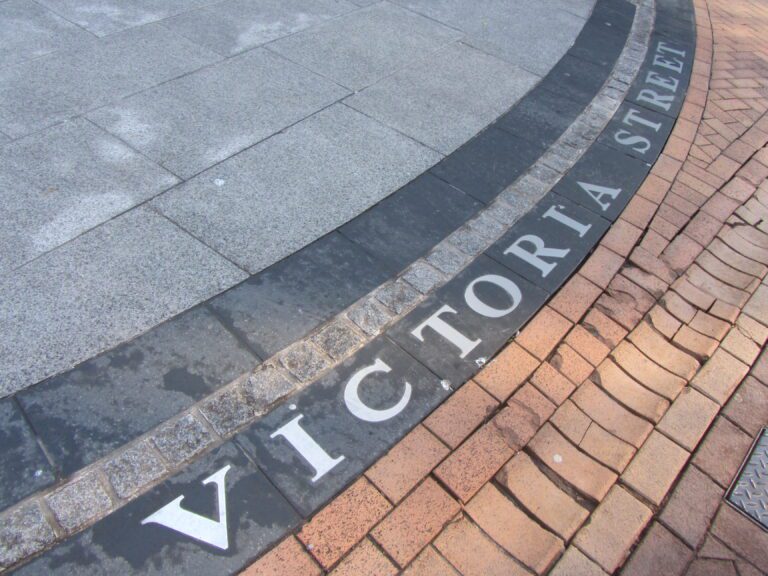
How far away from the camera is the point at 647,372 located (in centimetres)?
298

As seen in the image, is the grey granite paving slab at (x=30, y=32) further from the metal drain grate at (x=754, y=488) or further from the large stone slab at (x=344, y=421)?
the metal drain grate at (x=754, y=488)

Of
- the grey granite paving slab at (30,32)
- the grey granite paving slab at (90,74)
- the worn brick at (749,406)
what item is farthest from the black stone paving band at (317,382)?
the grey granite paving slab at (30,32)

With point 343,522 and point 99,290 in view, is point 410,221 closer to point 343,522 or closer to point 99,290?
point 99,290

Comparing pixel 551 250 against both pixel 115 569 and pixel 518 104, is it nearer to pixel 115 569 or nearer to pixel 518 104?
pixel 518 104

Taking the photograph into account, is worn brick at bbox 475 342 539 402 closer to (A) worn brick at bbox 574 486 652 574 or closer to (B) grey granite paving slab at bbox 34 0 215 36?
(A) worn brick at bbox 574 486 652 574

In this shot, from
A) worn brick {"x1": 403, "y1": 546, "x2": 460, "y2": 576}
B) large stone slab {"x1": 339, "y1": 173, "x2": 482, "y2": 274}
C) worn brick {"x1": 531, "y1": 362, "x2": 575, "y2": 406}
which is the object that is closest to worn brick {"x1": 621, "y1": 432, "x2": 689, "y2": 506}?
worn brick {"x1": 531, "y1": 362, "x2": 575, "y2": 406}

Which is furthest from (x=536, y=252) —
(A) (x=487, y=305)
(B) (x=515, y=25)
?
(B) (x=515, y=25)

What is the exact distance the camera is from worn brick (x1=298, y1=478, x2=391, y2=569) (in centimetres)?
218

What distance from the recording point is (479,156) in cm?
402

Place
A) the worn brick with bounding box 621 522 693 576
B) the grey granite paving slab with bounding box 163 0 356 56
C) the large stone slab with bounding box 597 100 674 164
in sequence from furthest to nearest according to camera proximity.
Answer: the grey granite paving slab with bounding box 163 0 356 56 → the large stone slab with bounding box 597 100 674 164 → the worn brick with bounding box 621 522 693 576

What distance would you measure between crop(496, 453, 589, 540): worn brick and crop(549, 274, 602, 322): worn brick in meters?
0.92

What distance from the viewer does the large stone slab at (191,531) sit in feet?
6.78

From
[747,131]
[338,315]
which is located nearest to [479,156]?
[338,315]

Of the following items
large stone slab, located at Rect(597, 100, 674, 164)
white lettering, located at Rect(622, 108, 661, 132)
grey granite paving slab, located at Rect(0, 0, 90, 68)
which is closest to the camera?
large stone slab, located at Rect(597, 100, 674, 164)
